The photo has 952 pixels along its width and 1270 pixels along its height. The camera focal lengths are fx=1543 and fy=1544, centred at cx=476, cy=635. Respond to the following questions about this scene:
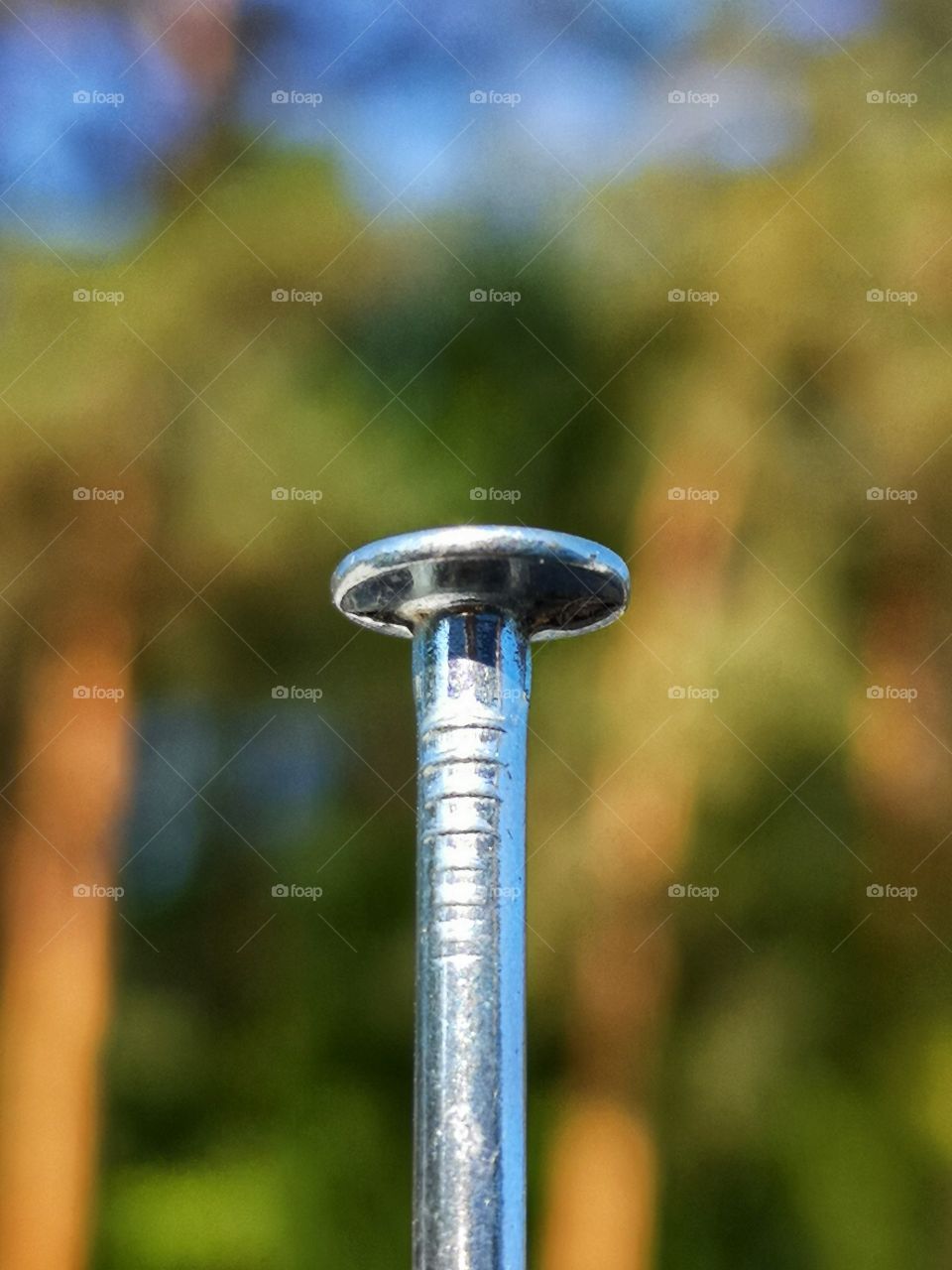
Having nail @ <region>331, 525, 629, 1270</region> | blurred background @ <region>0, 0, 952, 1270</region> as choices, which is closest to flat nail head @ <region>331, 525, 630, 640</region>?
nail @ <region>331, 525, 629, 1270</region>

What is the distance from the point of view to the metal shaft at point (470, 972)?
70.2 inches

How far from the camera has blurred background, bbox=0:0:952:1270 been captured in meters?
4.21

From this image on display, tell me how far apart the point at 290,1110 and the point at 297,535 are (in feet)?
5.53

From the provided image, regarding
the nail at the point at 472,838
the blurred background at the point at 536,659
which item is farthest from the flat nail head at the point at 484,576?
the blurred background at the point at 536,659

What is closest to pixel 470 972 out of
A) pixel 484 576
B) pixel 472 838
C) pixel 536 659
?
pixel 472 838

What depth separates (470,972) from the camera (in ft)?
6.02

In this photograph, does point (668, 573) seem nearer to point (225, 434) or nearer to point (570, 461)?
point (570, 461)

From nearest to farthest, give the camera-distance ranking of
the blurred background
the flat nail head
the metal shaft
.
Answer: the metal shaft
the flat nail head
the blurred background

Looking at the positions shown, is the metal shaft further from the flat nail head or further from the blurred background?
the blurred background

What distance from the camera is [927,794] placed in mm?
4598

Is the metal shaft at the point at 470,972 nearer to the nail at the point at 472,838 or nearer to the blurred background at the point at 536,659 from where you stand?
the nail at the point at 472,838

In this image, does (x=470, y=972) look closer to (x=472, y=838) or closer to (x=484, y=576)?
(x=472, y=838)

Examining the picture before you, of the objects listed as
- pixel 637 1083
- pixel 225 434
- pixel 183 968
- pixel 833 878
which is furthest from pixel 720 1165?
pixel 225 434

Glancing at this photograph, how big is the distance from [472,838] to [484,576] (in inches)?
13.2
